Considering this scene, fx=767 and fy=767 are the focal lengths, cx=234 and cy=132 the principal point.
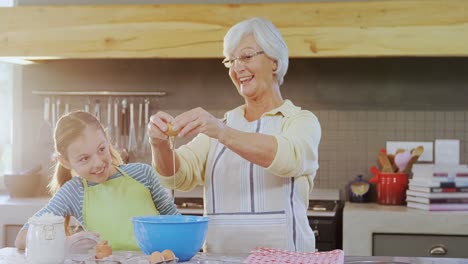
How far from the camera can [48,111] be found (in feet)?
13.8

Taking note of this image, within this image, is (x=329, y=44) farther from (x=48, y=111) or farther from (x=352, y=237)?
(x=48, y=111)

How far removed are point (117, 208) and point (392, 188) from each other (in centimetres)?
195

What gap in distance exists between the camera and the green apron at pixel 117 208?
203 centimetres

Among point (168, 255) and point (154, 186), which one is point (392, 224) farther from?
point (168, 255)

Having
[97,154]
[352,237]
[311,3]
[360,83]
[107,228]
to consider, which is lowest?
[352,237]

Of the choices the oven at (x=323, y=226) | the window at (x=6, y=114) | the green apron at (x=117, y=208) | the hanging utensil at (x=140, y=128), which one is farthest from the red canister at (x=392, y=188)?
the window at (x=6, y=114)

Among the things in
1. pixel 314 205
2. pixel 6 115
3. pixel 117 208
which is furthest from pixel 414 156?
pixel 6 115

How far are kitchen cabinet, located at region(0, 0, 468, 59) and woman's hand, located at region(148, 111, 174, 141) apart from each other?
5.37 feet

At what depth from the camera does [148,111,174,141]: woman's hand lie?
76.1 inches

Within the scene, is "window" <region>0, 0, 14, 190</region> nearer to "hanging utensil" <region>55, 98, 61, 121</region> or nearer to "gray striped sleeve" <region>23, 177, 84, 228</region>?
"hanging utensil" <region>55, 98, 61, 121</region>

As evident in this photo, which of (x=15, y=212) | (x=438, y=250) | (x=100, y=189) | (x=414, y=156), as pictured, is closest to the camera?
(x=100, y=189)

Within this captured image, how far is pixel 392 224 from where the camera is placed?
3.44 meters

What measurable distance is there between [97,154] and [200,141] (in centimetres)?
35

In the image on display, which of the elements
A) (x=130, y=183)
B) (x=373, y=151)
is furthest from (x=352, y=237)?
(x=130, y=183)
